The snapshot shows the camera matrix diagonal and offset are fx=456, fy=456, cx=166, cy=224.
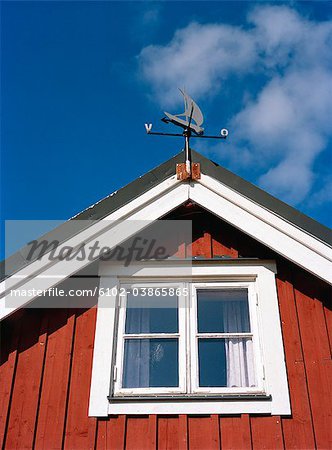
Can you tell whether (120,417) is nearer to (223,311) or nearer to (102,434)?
(102,434)

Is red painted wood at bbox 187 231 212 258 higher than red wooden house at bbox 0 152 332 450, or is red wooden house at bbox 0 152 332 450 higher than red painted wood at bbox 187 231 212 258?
red painted wood at bbox 187 231 212 258

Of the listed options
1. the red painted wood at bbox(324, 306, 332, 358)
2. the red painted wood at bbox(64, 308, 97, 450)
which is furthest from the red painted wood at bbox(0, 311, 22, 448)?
the red painted wood at bbox(324, 306, 332, 358)

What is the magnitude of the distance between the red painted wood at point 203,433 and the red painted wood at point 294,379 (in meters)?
0.60

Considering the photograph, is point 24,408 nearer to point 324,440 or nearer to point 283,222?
point 324,440

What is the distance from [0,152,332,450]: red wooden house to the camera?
394 centimetres

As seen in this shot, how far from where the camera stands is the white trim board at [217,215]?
4258 millimetres

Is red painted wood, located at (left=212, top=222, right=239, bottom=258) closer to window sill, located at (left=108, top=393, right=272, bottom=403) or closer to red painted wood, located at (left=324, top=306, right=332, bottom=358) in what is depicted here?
red painted wood, located at (left=324, top=306, right=332, bottom=358)

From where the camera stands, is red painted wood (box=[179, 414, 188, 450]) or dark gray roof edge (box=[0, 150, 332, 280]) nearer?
red painted wood (box=[179, 414, 188, 450])

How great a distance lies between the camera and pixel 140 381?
4270 millimetres

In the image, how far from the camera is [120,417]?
399 cm

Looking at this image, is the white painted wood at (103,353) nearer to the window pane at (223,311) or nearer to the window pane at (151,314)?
the window pane at (151,314)

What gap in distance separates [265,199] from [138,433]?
8.12 ft

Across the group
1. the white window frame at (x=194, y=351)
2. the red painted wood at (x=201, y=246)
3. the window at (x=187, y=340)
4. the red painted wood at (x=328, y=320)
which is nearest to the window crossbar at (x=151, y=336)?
the window at (x=187, y=340)

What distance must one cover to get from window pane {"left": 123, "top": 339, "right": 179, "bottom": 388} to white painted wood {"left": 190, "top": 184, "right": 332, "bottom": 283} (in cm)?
132
